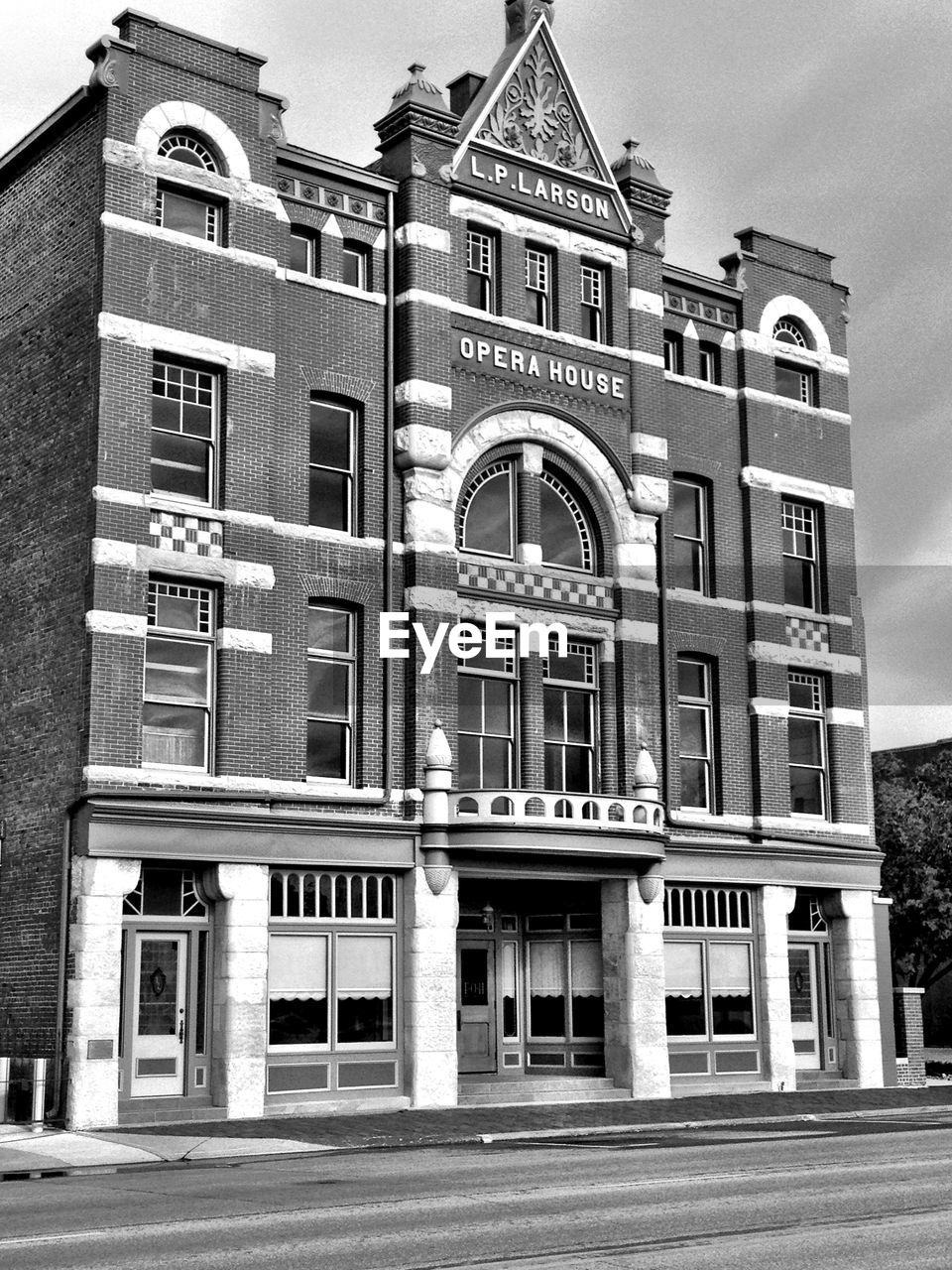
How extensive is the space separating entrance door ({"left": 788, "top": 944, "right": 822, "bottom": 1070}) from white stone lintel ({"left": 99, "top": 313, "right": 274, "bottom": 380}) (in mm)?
14895

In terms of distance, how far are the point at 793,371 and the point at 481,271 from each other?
8095mm

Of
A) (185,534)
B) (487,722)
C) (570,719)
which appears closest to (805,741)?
(570,719)

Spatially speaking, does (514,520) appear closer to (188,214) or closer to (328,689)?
(328,689)

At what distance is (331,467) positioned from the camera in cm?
2791

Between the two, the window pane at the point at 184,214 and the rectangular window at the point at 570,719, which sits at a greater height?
the window pane at the point at 184,214

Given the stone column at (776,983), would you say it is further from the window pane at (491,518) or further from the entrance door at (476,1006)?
the window pane at (491,518)

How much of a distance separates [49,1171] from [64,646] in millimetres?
8781

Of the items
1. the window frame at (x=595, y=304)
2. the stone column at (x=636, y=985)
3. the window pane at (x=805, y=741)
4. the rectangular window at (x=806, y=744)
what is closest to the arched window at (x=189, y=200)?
the window frame at (x=595, y=304)

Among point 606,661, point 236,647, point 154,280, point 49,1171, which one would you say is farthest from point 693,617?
point 49,1171

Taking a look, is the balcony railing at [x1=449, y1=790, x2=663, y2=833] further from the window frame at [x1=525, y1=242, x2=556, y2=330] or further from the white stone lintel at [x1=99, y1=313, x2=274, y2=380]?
the window frame at [x1=525, y1=242, x2=556, y2=330]

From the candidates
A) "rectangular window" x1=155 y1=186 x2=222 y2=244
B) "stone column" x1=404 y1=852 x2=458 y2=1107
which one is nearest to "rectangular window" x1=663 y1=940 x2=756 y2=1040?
"stone column" x1=404 y1=852 x2=458 y2=1107

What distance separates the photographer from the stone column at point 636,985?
93.7 ft

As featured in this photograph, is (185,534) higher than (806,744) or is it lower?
higher

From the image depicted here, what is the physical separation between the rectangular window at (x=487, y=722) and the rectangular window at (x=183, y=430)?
556cm
